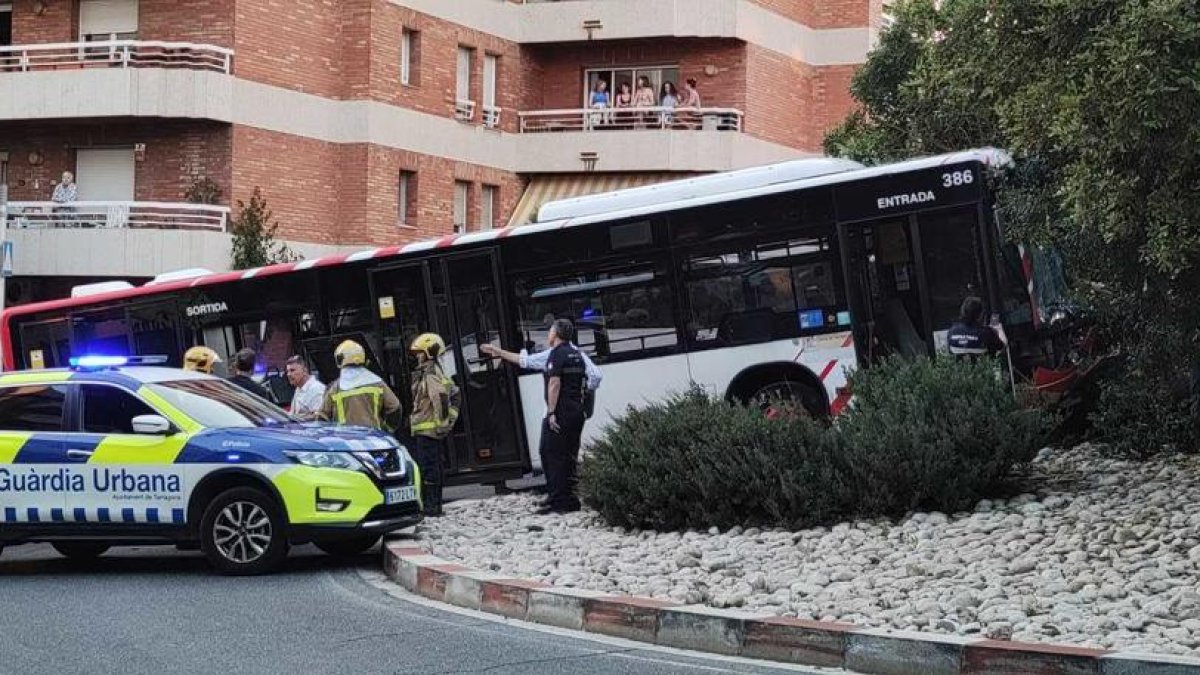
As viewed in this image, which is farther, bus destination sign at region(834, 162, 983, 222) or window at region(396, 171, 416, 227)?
window at region(396, 171, 416, 227)

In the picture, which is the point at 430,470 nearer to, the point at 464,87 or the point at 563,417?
the point at 563,417

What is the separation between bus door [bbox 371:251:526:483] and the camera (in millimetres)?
19203

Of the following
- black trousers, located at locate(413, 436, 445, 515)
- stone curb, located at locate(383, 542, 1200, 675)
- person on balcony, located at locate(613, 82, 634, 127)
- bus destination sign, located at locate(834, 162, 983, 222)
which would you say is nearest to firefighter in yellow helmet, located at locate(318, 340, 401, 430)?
black trousers, located at locate(413, 436, 445, 515)

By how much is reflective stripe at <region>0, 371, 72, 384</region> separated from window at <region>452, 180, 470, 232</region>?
83.7ft

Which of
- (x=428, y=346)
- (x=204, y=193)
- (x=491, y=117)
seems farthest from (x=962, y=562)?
(x=491, y=117)

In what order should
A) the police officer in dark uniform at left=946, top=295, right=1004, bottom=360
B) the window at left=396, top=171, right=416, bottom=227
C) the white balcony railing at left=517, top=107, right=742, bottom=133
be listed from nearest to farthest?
the police officer in dark uniform at left=946, top=295, right=1004, bottom=360, the window at left=396, top=171, right=416, bottom=227, the white balcony railing at left=517, top=107, right=742, bottom=133

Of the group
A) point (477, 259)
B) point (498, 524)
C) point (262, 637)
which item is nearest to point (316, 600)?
point (262, 637)

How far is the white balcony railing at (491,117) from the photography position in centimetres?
4044

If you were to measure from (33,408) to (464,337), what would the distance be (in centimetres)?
598

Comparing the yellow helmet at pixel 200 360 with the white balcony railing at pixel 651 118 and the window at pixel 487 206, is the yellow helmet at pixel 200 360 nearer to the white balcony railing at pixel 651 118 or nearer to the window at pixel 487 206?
the white balcony railing at pixel 651 118

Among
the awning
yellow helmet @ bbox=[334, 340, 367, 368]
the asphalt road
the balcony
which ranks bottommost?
the asphalt road

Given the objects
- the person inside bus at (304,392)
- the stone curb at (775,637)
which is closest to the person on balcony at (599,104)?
the person inside bus at (304,392)

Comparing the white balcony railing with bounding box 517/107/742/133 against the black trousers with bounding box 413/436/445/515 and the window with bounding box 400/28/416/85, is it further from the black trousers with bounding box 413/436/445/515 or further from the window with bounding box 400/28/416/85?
the black trousers with bounding box 413/436/445/515

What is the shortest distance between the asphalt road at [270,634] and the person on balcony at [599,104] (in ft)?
87.6
